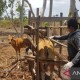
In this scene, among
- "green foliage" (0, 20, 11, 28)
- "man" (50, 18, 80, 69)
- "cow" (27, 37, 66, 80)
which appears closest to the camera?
"man" (50, 18, 80, 69)

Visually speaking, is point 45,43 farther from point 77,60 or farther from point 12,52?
point 12,52

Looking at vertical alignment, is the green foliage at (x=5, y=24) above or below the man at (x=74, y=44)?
below

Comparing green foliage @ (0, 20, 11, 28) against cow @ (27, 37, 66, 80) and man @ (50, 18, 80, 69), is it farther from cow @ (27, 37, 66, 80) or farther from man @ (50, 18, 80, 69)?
man @ (50, 18, 80, 69)

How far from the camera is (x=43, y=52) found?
6.32 metres

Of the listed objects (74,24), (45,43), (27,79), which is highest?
(74,24)

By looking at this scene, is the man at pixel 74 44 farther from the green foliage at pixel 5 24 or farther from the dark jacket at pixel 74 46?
the green foliage at pixel 5 24

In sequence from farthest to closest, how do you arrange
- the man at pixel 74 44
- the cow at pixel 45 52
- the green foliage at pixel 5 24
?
the green foliage at pixel 5 24 → the cow at pixel 45 52 → the man at pixel 74 44

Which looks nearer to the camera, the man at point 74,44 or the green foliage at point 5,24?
the man at point 74,44

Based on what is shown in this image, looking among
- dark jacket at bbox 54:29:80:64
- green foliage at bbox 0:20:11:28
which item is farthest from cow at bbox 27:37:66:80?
green foliage at bbox 0:20:11:28

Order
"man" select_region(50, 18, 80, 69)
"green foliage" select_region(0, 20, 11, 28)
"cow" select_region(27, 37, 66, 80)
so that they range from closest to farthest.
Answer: "man" select_region(50, 18, 80, 69) → "cow" select_region(27, 37, 66, 80) → "green foliage" select_region(0, 20, 11, 28)

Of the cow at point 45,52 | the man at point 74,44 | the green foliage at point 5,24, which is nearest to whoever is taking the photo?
the man at point 74,44

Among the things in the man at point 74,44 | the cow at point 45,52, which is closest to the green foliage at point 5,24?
the cow at point 45,52

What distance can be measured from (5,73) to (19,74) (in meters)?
0.38

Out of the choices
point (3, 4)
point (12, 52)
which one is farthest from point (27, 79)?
point (3, 4)
